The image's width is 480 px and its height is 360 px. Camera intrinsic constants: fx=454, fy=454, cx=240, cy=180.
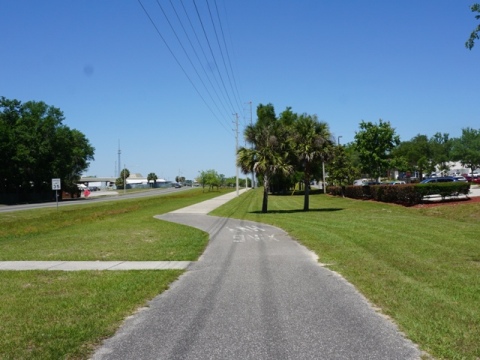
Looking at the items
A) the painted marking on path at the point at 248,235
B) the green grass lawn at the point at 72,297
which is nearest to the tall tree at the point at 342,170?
the painted marking on path at the point at 248,235

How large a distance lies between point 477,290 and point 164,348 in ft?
17.3

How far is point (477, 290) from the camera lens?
740cm

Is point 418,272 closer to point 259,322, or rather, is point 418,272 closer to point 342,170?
point 259,322

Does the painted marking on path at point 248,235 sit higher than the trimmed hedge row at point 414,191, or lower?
lower

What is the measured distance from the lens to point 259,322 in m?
6.02

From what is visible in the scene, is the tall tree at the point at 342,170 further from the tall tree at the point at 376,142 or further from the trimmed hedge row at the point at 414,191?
the trimmed hedge row at the point at 414,191

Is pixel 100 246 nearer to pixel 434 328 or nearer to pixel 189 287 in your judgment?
pixel 189 287

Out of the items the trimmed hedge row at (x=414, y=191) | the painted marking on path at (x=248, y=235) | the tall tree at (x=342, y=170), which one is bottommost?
the painted marking on path at (x=248, y=235)

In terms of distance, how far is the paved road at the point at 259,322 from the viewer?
493 centimetres

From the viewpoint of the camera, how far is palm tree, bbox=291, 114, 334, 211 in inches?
1175

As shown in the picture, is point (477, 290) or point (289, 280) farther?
point (289, 280)

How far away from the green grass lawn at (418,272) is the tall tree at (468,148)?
92274 mm

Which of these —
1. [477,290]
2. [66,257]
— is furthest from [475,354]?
[66,257]

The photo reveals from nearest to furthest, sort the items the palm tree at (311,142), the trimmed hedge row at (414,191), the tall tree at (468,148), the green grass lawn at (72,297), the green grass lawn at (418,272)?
the green grass lawn at (72,297)
the green grass lawn at (418,272)
the trimmed hedge row at (414,191)
the palm tree at (311,142)
the tall tree at (468,148)
